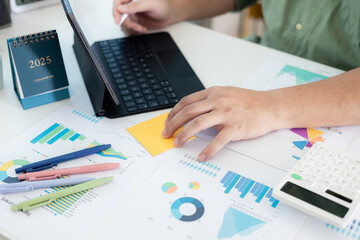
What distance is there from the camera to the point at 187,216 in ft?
2.19

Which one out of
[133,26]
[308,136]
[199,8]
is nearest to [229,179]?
[308,136]

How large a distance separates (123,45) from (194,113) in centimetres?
38

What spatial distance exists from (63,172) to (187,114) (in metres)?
0.26

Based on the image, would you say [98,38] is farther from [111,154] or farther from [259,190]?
Answer: [259,190]

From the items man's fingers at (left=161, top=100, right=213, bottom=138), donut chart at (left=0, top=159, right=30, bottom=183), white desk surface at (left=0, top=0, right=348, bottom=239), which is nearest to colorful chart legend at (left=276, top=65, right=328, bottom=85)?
white desk surface at (left=0, top=0, right=348, bottom=239)

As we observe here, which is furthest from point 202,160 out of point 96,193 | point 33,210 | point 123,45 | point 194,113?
point 123,45

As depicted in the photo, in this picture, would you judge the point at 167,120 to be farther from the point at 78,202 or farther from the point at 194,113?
the point at 78,202

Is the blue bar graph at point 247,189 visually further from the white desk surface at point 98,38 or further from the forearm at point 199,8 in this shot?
the forearm at point 199,8

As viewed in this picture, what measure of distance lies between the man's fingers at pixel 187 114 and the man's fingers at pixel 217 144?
61 mm

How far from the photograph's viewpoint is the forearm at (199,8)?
3.95 ft

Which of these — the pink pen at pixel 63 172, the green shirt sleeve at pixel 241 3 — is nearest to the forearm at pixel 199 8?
the green shirt sleeve at pixel 241 3

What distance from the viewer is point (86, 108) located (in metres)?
0.90

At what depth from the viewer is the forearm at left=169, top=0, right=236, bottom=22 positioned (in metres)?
1.21

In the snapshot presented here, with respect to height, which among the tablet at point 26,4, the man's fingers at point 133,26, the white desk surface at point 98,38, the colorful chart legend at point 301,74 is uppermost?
the tablet at point 26,4
